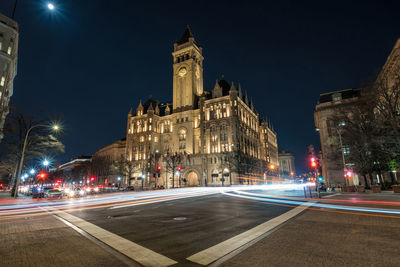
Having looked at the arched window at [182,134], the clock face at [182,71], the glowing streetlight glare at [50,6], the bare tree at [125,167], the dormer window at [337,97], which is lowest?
the bare tree at [125,167]

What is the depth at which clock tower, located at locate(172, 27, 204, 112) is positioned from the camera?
78062 millimetres

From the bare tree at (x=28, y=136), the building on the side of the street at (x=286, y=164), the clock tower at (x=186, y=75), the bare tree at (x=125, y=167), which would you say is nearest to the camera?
the bare tree at (x=28, y=136)

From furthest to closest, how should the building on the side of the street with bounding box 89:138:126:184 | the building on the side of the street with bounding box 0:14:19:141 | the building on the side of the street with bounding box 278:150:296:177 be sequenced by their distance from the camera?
the building on the side of the street with bounding box 278:150:296:177 → the building on the side of the street with bounding box 89:138:126:184 → the building on the side of the street with bounding box 0:14:19:141

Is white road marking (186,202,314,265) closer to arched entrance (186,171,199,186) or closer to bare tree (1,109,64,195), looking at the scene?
bare tree (1,109,64,195)

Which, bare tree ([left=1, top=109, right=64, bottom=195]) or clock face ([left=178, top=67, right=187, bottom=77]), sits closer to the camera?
bare tree ([left=1, top=109, right=64, bottom=195])

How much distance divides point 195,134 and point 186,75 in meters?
23.6

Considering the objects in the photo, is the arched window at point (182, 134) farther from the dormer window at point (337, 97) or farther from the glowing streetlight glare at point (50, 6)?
the glowing streetlight glare at point (50, 6)

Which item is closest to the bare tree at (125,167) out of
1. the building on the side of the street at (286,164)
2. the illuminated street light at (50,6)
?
the illuminated street light at (50,6)

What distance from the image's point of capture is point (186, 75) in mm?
79688

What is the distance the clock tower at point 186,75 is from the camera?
78.1 metres

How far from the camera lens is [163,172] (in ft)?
239

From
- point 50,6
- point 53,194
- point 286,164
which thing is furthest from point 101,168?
point 286,164

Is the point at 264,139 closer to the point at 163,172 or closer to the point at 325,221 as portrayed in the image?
the point at 163,172

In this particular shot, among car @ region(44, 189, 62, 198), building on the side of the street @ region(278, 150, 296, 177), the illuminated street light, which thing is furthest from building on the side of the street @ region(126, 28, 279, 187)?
building on the side of the street @ region(278, 150, 296, 177)
